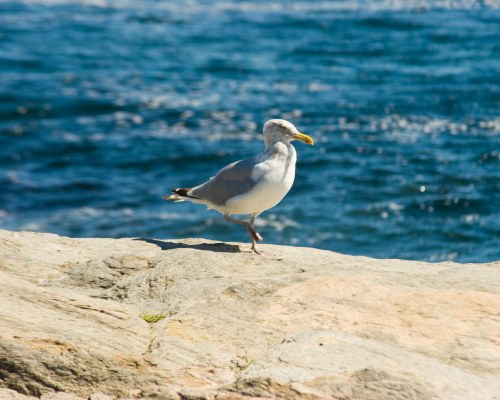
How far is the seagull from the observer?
8336 millimetres

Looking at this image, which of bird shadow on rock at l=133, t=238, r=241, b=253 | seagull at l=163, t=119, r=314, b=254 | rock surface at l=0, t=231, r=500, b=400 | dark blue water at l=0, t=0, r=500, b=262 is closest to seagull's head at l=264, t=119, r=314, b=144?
seagull at l=163, t=119, r=314, b=254

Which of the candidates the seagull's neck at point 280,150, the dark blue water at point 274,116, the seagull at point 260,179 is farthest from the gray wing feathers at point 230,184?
the dark blue water at point 274,116

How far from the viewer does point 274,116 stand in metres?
20.7

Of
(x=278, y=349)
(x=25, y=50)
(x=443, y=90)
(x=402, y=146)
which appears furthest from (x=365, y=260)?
(x=25, y=50)

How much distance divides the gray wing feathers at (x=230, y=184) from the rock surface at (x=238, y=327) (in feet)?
2.91

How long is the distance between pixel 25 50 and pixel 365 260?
22.0 metres

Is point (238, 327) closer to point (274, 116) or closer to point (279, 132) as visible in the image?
point (279, 132)

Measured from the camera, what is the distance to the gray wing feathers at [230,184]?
27.7 ft

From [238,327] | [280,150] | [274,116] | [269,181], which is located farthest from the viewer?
[274,116]

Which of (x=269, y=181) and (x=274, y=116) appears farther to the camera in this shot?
(x=274, y=116)

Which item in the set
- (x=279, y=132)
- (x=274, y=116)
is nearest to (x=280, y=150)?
(x=279, y=132)

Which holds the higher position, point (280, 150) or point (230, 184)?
point (280, 150)

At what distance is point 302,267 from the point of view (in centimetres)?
739

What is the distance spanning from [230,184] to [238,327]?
2536 mm
